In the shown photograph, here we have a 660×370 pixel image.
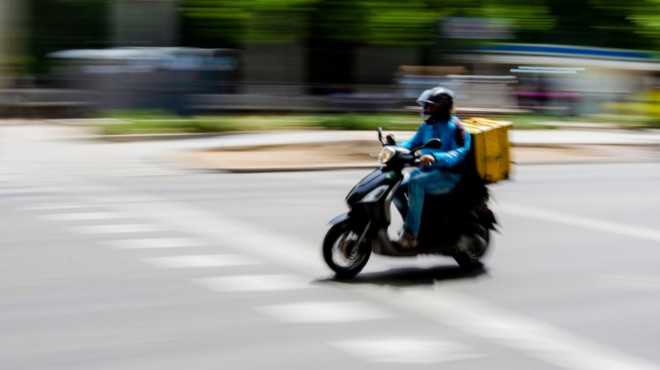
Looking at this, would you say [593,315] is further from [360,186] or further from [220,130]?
[220,130]

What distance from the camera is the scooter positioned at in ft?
26.4

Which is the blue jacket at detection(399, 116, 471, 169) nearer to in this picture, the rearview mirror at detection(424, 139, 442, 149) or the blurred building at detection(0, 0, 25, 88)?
the rearview mirror at detection(424, 139, 442, 149)

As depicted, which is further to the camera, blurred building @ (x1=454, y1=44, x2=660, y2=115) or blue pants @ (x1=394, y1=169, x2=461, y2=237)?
blurred building @ (x1=454, y1=44, x2=660, y2=115)

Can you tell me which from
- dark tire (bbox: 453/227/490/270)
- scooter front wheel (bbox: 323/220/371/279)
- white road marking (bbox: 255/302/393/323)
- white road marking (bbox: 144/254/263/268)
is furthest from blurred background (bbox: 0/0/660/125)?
white road marking (bbox: 255/302/393/323)

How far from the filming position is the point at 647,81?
32688 millimetres

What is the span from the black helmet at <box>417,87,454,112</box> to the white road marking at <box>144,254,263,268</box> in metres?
2.00

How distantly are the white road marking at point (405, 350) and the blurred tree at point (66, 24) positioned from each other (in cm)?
2257

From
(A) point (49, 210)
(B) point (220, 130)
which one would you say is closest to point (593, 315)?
(A) point (49, 210)

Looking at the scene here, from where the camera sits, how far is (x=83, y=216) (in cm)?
1141

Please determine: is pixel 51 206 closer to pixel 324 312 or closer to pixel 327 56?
pixel 324 312

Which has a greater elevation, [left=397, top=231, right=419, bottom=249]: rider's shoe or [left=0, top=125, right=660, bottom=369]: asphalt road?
[left=397, top=231, right=419, bottom=249]: rider's shoe

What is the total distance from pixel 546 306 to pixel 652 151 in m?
15.7

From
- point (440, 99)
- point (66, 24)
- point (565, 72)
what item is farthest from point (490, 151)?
point (565, 72)

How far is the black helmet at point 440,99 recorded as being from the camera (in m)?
8.27
